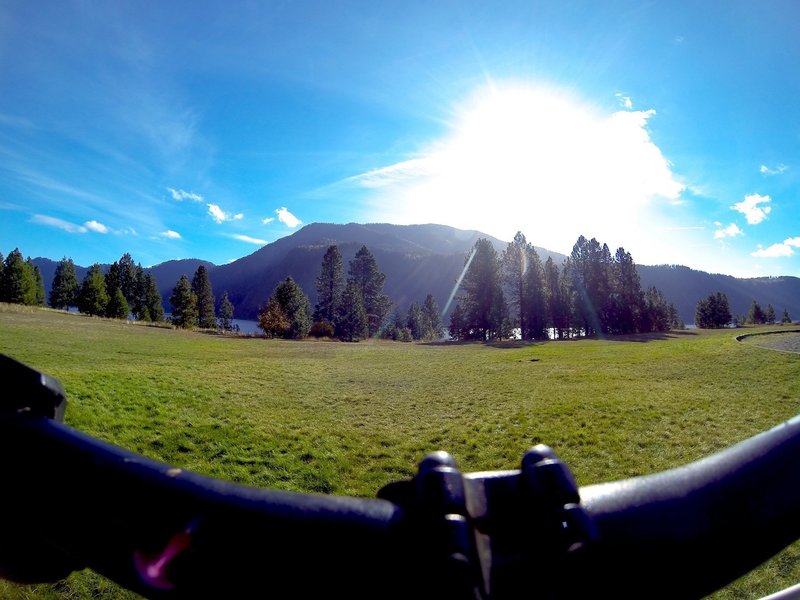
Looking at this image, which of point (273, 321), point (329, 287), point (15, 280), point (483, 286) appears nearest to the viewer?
point (483, 286)

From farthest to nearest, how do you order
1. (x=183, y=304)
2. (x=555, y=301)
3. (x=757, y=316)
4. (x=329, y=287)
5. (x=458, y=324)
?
(x=757, y=316) < (x=183, y=304) < (x=329, y=287) < (x=458, y=324) < (x=555, y=301)

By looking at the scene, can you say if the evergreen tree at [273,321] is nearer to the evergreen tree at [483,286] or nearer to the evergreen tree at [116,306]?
the evergreen tree at [483,286]

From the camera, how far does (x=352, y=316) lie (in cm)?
6091

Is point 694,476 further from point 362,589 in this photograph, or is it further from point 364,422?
point 364,422

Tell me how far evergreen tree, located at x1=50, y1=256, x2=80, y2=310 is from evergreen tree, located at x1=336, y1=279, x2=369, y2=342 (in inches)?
2867

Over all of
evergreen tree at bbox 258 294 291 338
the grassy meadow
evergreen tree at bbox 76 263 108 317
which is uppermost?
evergreen tree at bbox 76 263 108 317

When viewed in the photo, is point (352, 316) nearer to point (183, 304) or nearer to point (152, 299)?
point (183, 304)

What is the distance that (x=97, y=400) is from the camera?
8.69 meters

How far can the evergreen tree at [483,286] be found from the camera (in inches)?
2164

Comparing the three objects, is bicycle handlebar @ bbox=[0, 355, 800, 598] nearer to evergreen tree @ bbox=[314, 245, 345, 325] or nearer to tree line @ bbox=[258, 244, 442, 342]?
tree line @ bbox=[258, 244, 442, 342]

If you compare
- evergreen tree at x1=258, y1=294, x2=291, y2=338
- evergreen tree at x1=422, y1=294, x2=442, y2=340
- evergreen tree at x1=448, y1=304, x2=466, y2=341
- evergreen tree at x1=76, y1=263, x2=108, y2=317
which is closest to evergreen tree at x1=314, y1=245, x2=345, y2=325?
evergreen tree at x1=258, y1=294, x2=291, y2=338

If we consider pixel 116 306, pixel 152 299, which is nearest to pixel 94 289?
pixel 116 306

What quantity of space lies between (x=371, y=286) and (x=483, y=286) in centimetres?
2196

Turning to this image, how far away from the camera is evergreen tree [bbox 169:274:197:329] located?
70.7 meters
